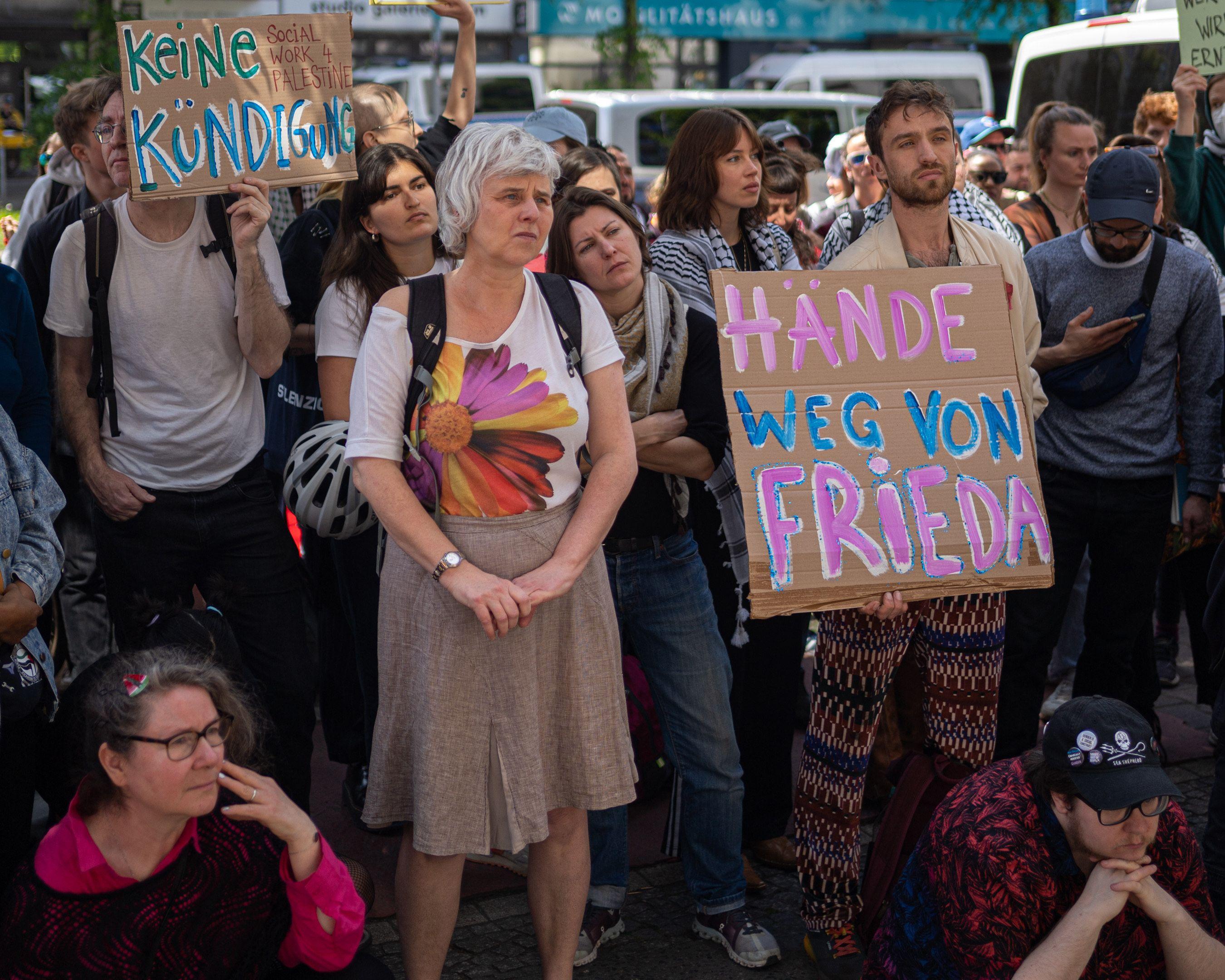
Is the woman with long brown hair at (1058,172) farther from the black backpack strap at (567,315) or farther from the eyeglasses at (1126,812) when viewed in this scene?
the eyeglasses at (1126,812)

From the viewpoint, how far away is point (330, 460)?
10.4ft

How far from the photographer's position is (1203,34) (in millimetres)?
4523

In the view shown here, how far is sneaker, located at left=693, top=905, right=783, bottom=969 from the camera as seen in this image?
3184mm

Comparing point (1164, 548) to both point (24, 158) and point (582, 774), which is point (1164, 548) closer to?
point (582, 774)

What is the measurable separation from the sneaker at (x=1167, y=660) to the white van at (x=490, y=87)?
518 inches

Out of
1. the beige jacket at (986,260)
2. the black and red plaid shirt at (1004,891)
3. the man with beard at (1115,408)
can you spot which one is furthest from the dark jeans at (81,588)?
the man with beard at (1115,408)

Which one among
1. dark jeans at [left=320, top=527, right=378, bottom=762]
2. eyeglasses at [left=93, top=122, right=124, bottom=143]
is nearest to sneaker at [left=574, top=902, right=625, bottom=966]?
dark jeans at [left=320, top=527, right=378, bottom=762]

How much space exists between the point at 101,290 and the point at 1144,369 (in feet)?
9.35

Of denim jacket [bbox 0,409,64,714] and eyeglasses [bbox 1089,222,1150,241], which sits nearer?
denim jacket [bbox 0,409,64,714]

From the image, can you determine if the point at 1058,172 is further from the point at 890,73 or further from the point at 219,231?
the point at 890,73

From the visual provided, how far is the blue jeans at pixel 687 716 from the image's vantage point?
10.3 feet

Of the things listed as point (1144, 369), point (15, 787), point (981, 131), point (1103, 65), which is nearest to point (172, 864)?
point (15, 787)

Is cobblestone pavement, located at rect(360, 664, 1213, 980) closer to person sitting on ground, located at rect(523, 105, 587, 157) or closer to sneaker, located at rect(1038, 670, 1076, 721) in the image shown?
sneaker, located at rect(1038, 670, 1076, 721)

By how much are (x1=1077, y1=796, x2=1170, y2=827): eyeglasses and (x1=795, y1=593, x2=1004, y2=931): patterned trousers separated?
2.32ft
